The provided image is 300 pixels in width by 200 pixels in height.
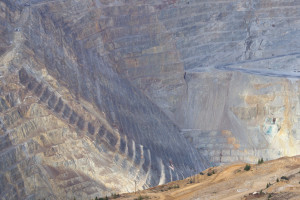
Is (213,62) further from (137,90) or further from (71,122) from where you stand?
(71,122)

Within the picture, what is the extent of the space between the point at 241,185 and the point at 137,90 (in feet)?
81.7

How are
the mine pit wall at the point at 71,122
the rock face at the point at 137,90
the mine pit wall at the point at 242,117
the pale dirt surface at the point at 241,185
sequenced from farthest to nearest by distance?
the mine pit wall at the point at 242,117 → the rock face at the point at 137,90 → the mine pit wall at the point at 71,122 → the pale dirt surface at the point at 241,185

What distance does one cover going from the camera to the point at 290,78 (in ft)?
160

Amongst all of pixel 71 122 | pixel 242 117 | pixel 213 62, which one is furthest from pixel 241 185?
pixel 213 62

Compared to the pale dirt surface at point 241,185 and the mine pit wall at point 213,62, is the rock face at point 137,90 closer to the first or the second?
the mine pit wall at point 213,62

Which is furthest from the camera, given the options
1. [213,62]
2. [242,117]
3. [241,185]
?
[213,62]

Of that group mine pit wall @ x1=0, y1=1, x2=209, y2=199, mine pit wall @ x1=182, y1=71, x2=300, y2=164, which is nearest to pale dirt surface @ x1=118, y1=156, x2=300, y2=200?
mine pit wall @ x1=0, y1=1, x2=209, y2=199

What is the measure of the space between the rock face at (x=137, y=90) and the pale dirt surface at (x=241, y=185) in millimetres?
7002

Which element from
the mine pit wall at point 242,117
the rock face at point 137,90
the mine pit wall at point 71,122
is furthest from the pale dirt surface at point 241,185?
the mine pit wall at point 242,117

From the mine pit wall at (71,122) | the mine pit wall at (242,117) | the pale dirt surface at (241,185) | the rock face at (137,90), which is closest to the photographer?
the pale dirt surface at (241,185)

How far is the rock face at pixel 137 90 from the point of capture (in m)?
31.8

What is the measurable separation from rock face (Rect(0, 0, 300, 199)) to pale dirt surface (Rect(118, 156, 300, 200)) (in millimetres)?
7002

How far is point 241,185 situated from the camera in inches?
959

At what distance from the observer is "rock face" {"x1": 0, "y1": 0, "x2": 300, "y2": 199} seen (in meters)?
31.8
